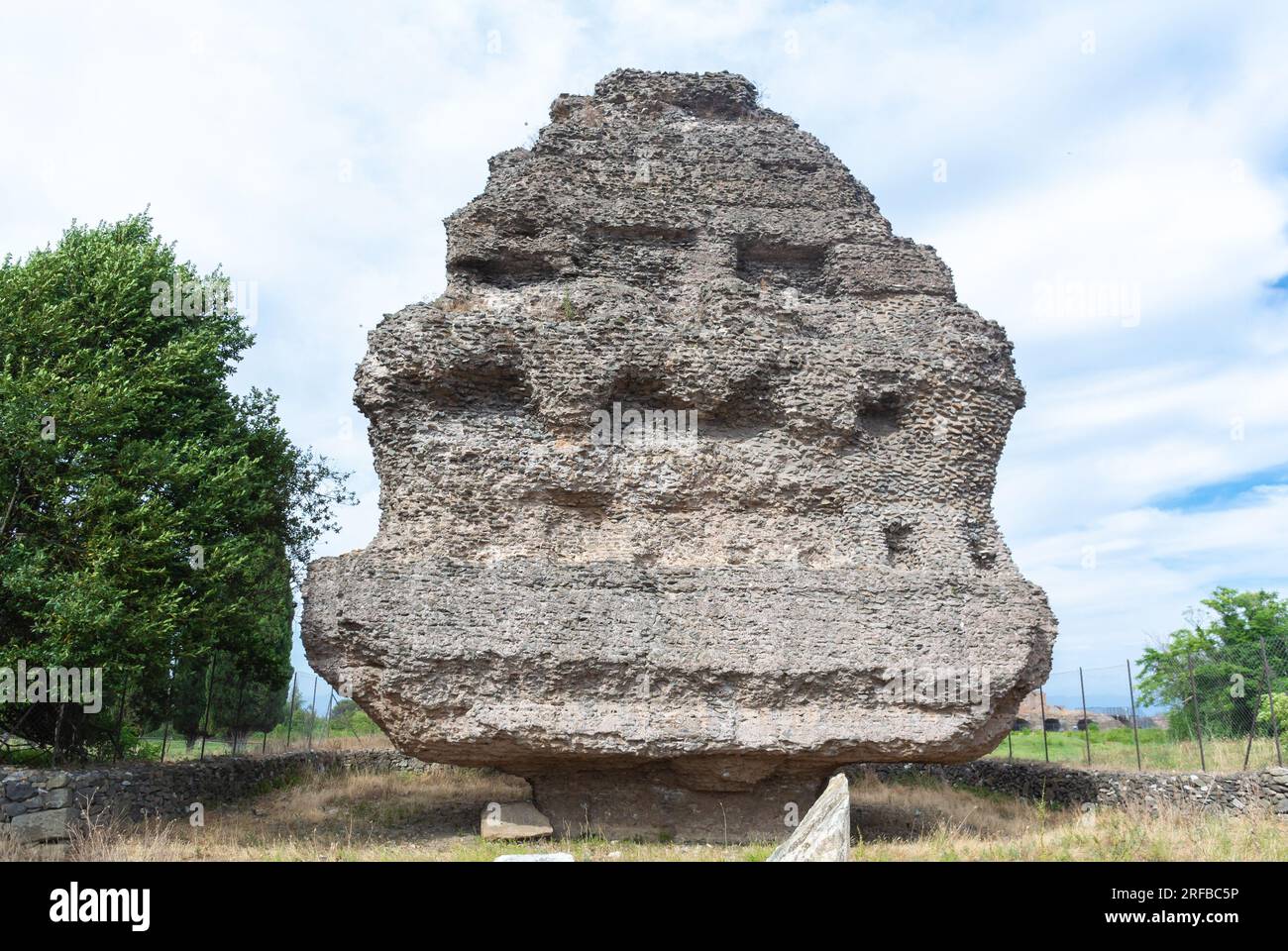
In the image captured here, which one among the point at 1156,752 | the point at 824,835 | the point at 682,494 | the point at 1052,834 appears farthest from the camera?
the point at 1156,752

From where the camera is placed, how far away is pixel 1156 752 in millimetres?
19578

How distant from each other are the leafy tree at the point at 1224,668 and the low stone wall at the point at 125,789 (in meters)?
15.2

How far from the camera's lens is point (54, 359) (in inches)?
480

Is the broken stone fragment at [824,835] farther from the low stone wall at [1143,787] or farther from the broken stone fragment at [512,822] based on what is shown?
the low stone wall at [1143,787]

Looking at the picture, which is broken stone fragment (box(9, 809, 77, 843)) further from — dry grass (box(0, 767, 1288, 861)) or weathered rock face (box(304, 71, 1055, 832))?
weathered rock face (box(304, 71, 1055, 832))

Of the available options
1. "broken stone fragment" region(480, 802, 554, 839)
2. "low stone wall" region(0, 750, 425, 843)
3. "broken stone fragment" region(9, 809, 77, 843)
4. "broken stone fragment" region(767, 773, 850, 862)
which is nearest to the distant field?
"broken stone fragment" region(767, 773, 850, 862)

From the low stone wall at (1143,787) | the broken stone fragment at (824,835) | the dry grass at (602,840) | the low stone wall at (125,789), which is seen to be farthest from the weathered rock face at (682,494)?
the low stone wall at (1143,787)

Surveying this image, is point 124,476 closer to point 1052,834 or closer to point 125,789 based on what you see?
point 125,789

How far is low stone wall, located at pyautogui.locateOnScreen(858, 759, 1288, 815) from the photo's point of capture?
12.4 meters

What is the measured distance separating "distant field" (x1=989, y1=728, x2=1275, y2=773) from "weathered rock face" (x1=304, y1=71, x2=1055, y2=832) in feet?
22.7

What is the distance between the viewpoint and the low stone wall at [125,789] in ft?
33.7

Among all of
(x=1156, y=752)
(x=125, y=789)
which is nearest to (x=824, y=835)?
(x=125, y=789)

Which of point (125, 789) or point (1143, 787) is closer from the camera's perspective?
point (125, 789)

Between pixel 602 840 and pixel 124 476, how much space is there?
7382 millimetres
